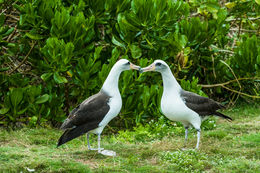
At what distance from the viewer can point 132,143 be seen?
23.6 ft

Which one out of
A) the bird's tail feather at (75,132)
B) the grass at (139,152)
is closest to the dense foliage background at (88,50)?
the grass at (139,152)

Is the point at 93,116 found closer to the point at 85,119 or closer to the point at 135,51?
the point at 85,119

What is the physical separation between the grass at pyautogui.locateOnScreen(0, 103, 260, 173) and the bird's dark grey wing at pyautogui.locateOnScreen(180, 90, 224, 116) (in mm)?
538

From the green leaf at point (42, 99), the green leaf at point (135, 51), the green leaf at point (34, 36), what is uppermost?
the green leaf at point (34, 36)

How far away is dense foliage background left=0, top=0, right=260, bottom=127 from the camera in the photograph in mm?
7508

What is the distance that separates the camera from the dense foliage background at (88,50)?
7508 millimetres

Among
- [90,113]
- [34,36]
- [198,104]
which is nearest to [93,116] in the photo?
[90,113]

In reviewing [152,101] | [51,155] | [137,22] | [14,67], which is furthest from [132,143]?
[14,67]

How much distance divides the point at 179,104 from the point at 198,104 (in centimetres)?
46

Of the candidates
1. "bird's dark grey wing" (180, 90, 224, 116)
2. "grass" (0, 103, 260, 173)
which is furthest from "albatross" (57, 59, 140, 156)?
"bird's dark grey wing" (180, 90, 224, 116)

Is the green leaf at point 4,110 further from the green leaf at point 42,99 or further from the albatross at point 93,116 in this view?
the albatross at point 93,116

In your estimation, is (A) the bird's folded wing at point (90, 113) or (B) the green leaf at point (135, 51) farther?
(B) the green leaf at point (135, 51)

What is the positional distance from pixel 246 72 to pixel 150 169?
4768 millimetres

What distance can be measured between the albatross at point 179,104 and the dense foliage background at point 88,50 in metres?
1.24
